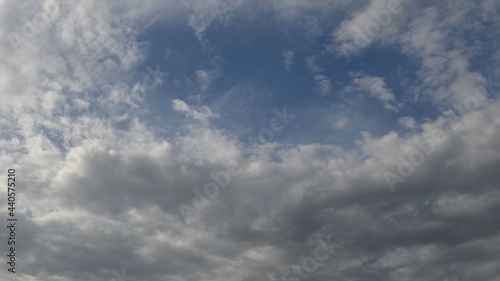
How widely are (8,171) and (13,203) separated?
26.9ft

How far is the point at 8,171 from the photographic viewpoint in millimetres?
72688

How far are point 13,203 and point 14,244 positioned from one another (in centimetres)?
1103

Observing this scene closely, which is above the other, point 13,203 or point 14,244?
point 13,203

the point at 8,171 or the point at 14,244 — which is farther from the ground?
the point at 8,171

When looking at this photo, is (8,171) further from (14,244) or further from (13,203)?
(14,244)

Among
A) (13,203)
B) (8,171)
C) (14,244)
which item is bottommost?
(14,244)

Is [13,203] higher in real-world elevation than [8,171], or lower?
lower

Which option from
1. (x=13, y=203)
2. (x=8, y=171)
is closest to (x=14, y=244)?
(x=13, y=203)

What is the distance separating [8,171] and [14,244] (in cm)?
1903

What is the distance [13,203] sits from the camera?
72.6 meters

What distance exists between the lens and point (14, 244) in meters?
74.0
